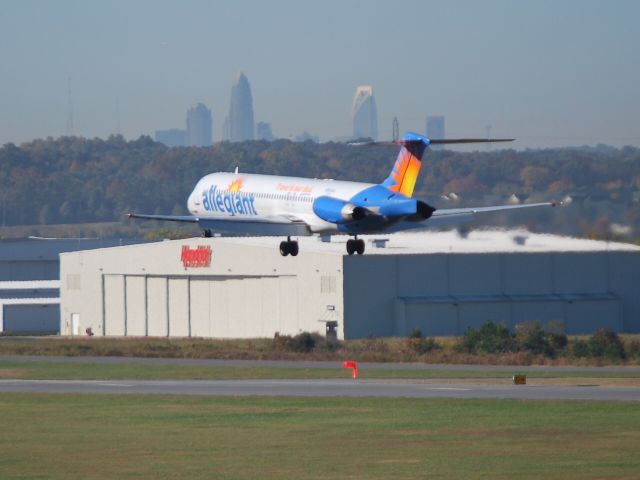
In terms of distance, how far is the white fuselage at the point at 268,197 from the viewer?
229 feet

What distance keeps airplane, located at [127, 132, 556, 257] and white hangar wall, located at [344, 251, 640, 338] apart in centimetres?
2660

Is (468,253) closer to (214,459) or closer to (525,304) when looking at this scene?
(525,304)

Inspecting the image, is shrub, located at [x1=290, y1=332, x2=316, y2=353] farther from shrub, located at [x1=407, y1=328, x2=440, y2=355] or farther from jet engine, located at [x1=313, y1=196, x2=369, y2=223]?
jet engine, located at [x1=313, y1=196, x2=369, y2=223]

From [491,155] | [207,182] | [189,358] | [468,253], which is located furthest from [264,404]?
[491,155]

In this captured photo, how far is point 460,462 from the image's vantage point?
39000 millimetres

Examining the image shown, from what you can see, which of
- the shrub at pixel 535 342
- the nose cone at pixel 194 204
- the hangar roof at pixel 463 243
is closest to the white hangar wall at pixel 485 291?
the hangar roof at pixel 463 243

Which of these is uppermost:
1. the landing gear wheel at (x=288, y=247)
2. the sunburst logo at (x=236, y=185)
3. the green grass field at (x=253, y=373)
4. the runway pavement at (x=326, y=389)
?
the sunburst logo at (x=236, y=185)

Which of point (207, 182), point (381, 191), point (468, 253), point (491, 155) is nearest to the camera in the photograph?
point (381, 191)

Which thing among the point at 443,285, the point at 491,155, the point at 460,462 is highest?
the point at 491,155

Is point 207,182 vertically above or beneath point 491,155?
beneath

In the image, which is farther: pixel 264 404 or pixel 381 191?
pixel 381 191

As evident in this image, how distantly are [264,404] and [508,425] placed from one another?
1106 centimetres

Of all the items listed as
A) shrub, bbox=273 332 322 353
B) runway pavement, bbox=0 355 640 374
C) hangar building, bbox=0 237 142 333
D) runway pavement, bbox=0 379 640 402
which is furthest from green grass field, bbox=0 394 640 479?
hangar building, bbox=0 237 142 333

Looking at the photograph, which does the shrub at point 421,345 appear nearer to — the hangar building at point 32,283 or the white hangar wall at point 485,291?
the white hangar wall at point 485,291
